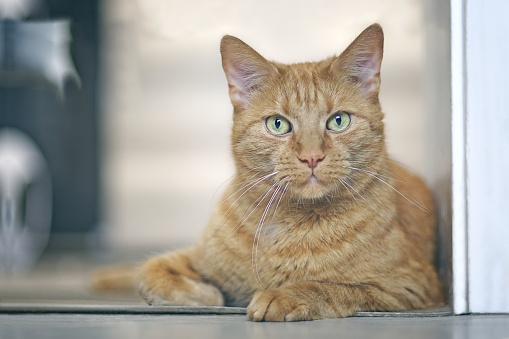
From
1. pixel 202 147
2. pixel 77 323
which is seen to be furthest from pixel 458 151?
pixel 202 147

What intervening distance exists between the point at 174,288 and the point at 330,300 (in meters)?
0.43

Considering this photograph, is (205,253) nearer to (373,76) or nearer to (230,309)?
(230,309)

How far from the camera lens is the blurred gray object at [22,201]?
4.50 m

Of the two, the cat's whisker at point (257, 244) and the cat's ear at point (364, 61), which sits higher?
the cat's ear at point (364, 61)

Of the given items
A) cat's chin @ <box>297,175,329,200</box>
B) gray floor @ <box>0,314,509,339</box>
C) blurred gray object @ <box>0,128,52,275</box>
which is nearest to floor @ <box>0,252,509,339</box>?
gray floor @ <box>0,314,509,339</box>

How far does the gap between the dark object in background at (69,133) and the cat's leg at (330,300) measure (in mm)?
3661

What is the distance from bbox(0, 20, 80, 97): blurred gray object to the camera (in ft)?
13.0

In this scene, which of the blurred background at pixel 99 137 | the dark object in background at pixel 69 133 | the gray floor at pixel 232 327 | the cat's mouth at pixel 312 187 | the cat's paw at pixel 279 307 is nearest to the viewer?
the gray floor at pixel 232 327

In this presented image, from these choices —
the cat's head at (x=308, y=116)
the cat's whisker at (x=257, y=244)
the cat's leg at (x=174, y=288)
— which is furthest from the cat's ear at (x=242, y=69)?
the cat's leg at (x=174, y=288)

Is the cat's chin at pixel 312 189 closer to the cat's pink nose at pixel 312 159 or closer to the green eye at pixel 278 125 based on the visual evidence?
the cat's pink nose at pixel 312 159

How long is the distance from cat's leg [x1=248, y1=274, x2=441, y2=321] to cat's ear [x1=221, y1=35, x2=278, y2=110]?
0.51 meters

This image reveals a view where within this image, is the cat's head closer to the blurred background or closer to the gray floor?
the gray floor

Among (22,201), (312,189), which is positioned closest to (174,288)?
(312,189)

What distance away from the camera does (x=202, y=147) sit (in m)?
4.81
